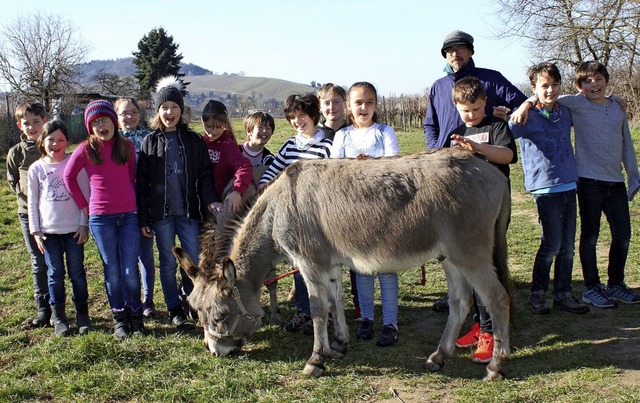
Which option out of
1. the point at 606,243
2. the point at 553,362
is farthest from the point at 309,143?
the point at 606,243

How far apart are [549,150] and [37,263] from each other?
5.50 meters

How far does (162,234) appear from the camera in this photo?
5.52 meters

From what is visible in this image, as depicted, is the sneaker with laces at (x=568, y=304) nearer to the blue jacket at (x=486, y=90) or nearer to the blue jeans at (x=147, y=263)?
the blue jacket at (x=486, y=90)

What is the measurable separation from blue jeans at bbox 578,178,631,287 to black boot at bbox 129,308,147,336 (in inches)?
187

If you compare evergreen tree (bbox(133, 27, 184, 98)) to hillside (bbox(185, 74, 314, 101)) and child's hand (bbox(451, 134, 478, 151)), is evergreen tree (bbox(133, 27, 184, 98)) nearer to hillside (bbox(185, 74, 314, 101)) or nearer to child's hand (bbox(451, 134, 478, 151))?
child's hand (bbox(451, 134, 478, 151))

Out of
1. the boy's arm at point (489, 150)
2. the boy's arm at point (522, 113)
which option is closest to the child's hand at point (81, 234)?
the boy's arm at point (489, 150)

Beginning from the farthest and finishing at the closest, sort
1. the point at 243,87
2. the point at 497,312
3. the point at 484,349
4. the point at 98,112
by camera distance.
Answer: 1. the point at 243,87
2. the point at 98,112
3. the point at 484,349
4. the point at 497,312

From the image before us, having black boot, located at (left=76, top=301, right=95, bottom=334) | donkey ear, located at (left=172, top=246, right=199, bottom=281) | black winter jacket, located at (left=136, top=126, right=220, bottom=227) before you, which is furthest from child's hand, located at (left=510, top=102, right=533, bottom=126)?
black boot, located at (left=76, top=301, right=95, bottom=334)

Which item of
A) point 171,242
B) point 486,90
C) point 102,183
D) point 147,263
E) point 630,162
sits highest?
point 486,90

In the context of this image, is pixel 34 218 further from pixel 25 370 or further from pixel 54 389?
pixel 54 389

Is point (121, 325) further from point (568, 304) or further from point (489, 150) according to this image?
point (568, 304)

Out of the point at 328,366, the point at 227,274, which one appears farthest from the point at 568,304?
the point at 227,274

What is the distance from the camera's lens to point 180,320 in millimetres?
5621

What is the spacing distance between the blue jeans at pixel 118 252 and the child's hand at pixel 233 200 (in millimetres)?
949
